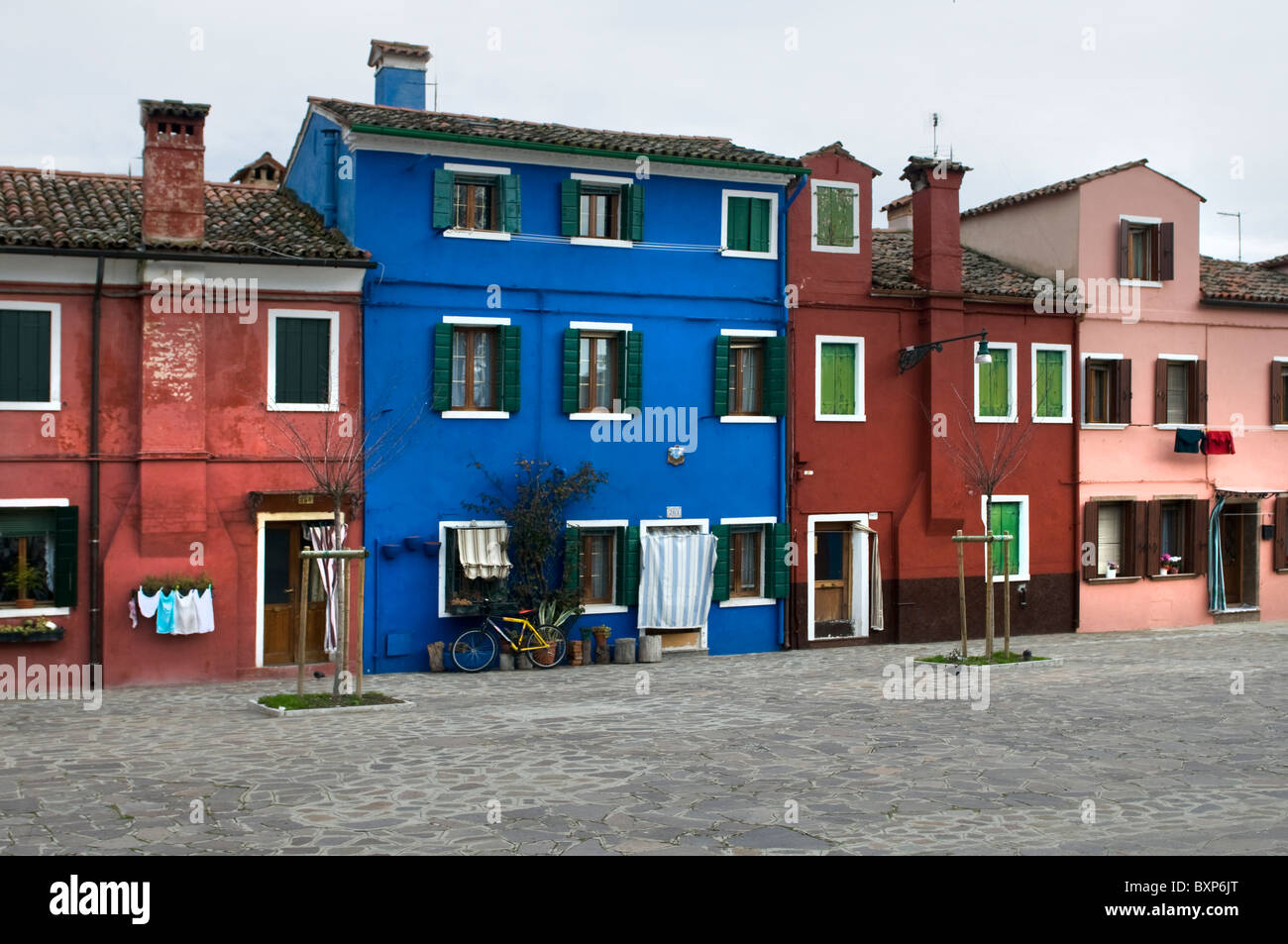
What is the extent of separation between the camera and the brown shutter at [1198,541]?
27172mm

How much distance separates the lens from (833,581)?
24031mm

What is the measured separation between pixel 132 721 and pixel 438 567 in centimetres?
602

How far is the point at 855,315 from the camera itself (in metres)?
23.9

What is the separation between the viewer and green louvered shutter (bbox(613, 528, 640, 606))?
2177 cm

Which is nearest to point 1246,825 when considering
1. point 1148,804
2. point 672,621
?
point 1148,804

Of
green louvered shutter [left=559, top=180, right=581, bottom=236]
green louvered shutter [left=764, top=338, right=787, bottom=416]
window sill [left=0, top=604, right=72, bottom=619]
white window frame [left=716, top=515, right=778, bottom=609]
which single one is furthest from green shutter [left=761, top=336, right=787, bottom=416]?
window sill [left=0, top=604, right=72, bottom=619]

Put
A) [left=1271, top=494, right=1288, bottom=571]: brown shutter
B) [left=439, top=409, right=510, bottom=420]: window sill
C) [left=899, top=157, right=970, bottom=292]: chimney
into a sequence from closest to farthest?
[left=439, top=409, right=510, bottom=420]: window sill < [left=899, top=157, right=970, bottom=292]: chimney < [left=1271, top=494, right=1288, bottom=571]: brown shutter

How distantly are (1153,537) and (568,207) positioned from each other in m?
13.4

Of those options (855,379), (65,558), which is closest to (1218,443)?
(855,379)

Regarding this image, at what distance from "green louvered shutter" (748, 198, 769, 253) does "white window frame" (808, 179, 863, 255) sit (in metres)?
0.89

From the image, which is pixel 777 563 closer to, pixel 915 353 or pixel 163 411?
pixel 915 353

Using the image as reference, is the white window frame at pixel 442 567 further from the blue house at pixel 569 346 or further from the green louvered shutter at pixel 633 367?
the green louvered shutter at pixel 633 367

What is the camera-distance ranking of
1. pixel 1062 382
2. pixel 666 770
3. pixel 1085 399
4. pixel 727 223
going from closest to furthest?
pixel 666 770 → pixel 727 223 → pixel 1062 382 → pixel 1085 399

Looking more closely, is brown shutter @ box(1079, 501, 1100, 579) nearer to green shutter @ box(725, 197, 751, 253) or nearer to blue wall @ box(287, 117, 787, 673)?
blue wall @ box(287, 117, 787, 673)
